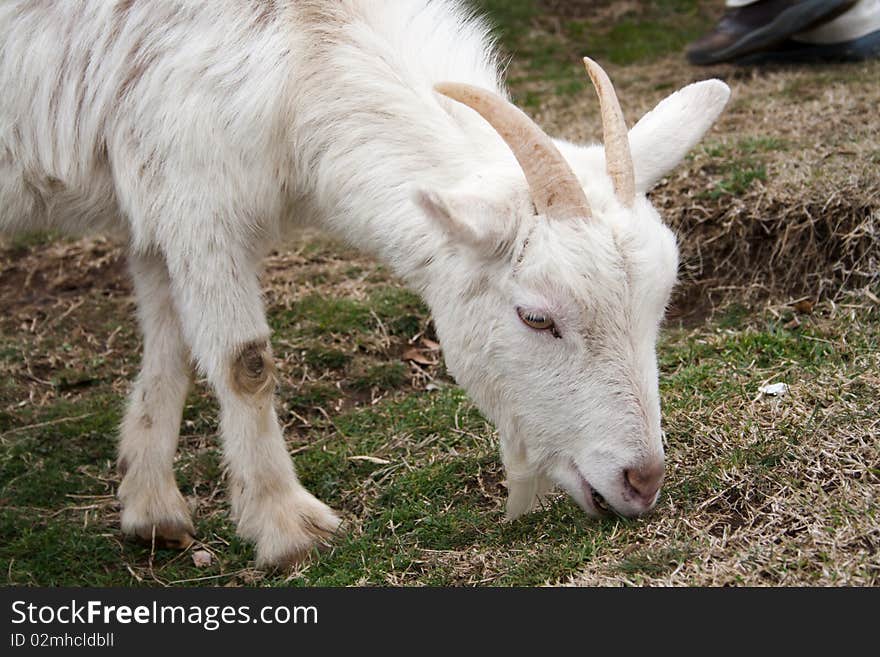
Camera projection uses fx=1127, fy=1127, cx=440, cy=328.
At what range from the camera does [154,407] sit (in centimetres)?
509

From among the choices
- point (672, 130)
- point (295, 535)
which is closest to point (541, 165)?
point (672, 130)

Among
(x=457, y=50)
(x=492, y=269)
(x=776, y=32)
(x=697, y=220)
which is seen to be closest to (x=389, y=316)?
(x=697, y=220)

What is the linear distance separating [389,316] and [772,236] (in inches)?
82.4

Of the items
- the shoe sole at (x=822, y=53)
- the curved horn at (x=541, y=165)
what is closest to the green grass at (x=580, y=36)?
the shoe sole at (x=822, y=53)

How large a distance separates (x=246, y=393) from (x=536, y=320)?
1.43m

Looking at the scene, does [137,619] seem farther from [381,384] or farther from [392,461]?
[381,384]

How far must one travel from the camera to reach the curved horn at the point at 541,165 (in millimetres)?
3516

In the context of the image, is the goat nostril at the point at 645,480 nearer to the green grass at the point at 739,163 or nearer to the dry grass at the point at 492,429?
the dry grass at the point at 492,429

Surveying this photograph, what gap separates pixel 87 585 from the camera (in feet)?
15.2

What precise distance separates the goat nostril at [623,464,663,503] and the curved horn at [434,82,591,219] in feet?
2.65

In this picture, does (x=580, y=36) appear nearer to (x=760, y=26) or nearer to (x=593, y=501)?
(x=760, y=26)

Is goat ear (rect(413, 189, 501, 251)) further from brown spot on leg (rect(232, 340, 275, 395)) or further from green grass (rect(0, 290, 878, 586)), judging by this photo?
brown spot on leg (rect(232, 340, 275, 395))

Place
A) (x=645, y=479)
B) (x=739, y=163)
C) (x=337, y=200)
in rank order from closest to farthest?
(x=645, y=479)
(x=337, y=200)
(x=739, y=163)

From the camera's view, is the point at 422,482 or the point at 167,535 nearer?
the point at 422,482
